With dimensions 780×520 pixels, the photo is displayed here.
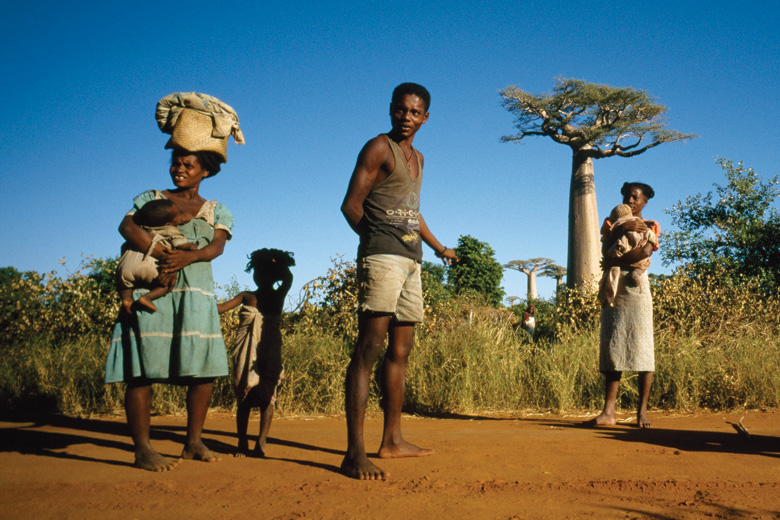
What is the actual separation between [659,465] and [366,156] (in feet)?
6.47

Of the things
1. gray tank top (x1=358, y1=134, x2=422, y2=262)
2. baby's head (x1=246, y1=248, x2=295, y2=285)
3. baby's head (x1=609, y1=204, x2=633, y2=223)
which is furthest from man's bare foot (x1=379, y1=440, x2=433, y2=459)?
baby's head (x1=609, y1=204, x2=633, y2=223)

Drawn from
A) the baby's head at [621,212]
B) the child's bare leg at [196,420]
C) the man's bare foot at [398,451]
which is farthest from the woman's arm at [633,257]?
the child's bare leg at [196,420]

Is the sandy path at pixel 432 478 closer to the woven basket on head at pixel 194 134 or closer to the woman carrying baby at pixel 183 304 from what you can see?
the woman carrying baby at pixel 183 304

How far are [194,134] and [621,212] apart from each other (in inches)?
117

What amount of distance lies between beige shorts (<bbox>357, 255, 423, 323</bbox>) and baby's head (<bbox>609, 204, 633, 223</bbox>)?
209cm

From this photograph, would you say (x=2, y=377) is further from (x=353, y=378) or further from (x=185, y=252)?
(x=353, y=378)

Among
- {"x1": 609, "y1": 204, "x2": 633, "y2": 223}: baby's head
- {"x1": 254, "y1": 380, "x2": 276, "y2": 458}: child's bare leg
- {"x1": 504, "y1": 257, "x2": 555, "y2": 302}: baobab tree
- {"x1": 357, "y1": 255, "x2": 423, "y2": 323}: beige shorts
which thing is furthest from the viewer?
{"x1": 504, "y1": 257, "x2": 555, "y2": 302}: baobab tree

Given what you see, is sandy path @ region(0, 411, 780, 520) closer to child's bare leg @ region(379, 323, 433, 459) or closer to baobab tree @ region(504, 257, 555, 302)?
child's bare leg @ region(379, 323, 433, 459)

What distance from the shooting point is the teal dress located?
9.02 feet

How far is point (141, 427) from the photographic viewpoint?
2.75 m

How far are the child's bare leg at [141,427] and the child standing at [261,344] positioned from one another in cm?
42

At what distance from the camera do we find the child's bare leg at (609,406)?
4051mm

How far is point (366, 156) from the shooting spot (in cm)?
284

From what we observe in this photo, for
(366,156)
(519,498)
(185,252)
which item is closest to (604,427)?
(519,498)
